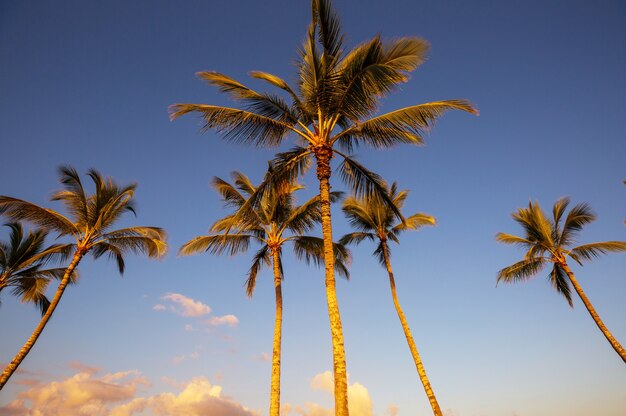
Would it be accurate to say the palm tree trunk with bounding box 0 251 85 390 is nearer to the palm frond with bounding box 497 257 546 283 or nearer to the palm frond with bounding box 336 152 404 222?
the palm frond with bounding box 336 152 404 222

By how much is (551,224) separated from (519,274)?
3.26 m

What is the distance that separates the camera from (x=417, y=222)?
20062 mm

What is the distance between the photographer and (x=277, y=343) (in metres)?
15.1

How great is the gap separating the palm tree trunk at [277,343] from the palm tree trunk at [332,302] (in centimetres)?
707

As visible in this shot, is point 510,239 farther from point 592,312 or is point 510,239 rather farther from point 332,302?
point 332,302

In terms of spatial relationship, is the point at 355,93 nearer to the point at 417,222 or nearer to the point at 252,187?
the point at 252,187

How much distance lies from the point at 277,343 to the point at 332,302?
7.56 meters

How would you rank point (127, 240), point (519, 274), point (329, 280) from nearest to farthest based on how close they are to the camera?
point (329, 280), point (127, 240), point (519, 274)

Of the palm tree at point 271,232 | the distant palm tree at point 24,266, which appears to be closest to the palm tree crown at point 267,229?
the palm tree at point 271,232

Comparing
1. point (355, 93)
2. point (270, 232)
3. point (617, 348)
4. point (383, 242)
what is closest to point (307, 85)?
point (355, 93)

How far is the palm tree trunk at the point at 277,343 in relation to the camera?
A: 45.5 feet

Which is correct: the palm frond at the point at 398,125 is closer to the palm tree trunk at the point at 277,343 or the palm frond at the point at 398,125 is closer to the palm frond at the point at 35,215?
the palm tree trunk at the point at 277,343

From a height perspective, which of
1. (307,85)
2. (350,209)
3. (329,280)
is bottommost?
(329,280)

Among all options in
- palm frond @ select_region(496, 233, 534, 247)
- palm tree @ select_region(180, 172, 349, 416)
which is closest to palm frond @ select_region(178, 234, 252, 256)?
palm tree @ select_region(180, 172, 349, 416)
